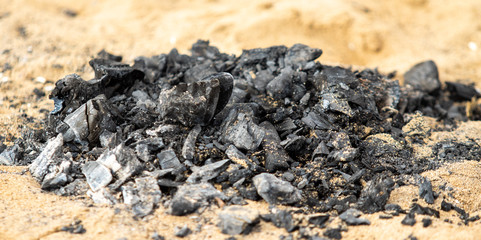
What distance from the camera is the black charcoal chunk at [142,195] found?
3.35m

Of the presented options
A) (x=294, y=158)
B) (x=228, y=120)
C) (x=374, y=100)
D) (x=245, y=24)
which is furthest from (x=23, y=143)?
(x=245, y=24)

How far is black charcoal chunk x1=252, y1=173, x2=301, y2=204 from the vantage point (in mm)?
3516

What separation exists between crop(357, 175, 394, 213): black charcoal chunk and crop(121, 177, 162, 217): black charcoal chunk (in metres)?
1.93

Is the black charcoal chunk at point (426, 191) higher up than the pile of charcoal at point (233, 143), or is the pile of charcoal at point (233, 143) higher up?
the pile of charcoal at point (233, 143)

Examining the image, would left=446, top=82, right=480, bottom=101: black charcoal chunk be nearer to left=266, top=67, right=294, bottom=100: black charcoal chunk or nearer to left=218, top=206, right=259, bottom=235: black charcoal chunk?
left=266, top=67, right=294, bottom=100: black charcoal chunk

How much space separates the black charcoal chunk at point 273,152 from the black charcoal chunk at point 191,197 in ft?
2.33

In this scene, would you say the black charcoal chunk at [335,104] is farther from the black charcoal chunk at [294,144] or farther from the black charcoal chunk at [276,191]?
the black charcoal chunk at [276,191]

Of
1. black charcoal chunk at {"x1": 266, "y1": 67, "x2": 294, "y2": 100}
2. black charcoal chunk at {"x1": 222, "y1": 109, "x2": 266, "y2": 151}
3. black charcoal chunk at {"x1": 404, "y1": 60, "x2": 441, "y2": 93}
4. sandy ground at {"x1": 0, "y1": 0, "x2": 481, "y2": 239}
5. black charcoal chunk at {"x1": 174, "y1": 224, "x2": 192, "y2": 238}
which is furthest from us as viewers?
sandy ground at {"x1": 0, "y1": 0, "x2": 481, "y2": 239}

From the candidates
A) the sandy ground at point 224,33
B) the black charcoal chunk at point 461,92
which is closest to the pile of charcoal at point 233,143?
the sandy ground at point 224,33

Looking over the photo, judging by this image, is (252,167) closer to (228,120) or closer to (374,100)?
(228,120)

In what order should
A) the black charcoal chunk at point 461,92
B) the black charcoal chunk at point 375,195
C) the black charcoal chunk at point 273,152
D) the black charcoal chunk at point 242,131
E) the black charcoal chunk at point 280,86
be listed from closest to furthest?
the black charcoal chunk at point 375,195 < the black charcoal chunk at point 273,152 < the black charcoal chunk at point 242,131 < the black charcoal chunk at point 280,86 < the black charcoal chunk at point 461,92

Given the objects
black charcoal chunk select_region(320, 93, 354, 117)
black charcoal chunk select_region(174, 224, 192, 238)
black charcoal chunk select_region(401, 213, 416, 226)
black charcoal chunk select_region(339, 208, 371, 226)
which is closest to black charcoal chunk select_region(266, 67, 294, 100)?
black charcoal chunk select_region(320, 93, 354, 117)

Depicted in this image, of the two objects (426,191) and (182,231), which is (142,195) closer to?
(182,231)

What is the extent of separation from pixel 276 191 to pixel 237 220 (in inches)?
21.8
